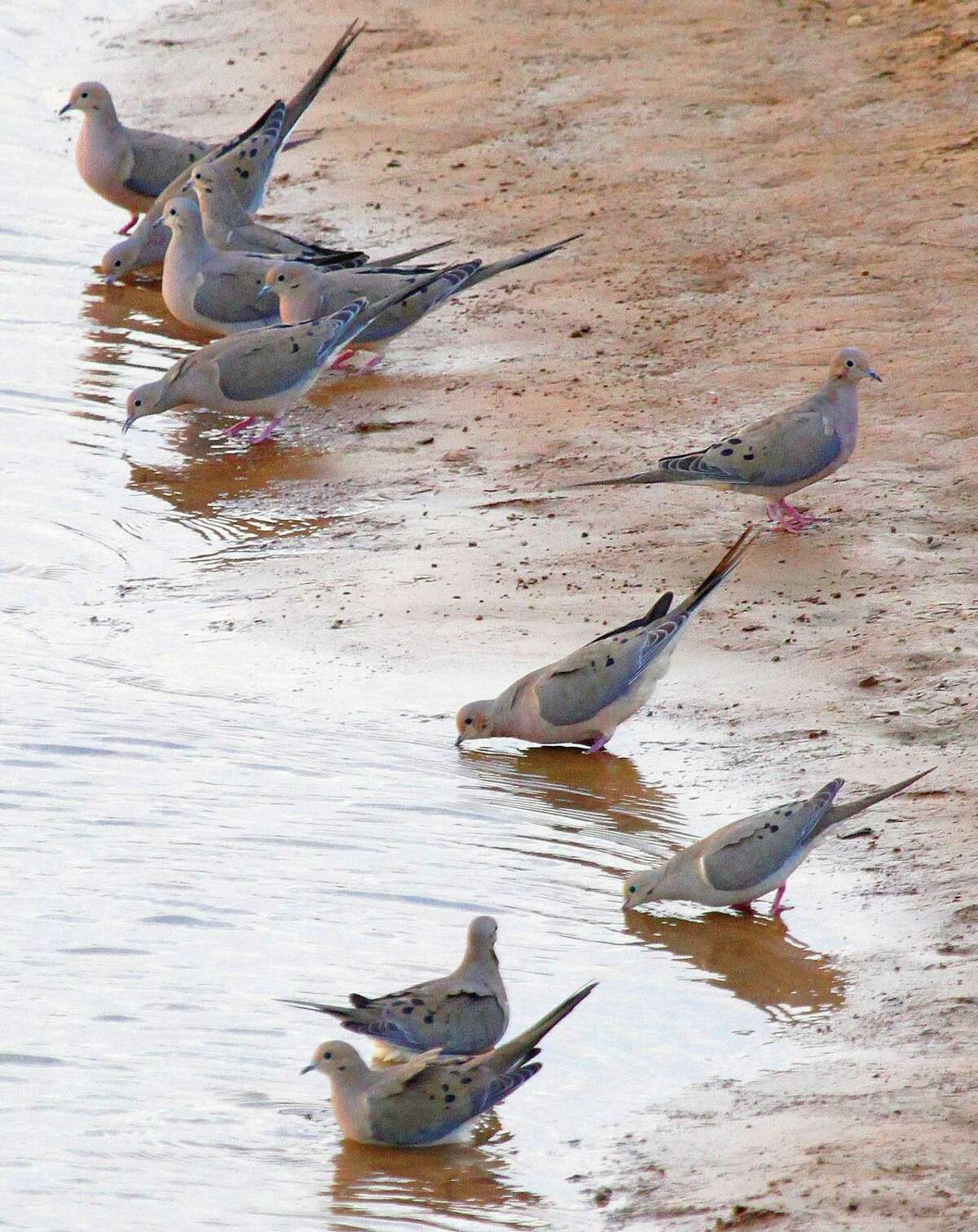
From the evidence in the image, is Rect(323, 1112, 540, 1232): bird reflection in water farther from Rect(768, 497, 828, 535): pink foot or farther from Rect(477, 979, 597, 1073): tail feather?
Rect(768, 497, 828, 535): pink foot

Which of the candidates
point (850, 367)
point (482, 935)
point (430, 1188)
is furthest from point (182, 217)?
point (430, 1188)

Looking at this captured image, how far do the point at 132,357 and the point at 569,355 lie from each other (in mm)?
2333

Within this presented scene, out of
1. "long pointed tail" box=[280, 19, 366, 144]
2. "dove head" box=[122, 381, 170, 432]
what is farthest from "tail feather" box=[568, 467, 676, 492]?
"long pointed tail" box=[280, 19, 366, 144]

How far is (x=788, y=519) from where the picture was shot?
806 centimetres

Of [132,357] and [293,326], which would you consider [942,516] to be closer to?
[293,326]

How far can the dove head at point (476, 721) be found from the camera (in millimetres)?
6539

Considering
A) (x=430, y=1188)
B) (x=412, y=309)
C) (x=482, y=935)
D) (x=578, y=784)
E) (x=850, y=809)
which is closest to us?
(x=430, y=1188)

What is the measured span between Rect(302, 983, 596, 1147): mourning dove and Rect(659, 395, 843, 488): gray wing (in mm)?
3712

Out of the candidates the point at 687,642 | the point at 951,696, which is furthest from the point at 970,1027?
the point at 687,642

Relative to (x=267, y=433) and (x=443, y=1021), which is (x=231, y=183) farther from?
(x=443, y=1021)

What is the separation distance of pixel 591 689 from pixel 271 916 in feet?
5.06

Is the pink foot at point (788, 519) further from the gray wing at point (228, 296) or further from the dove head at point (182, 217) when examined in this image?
the dove head at point (182, 217)

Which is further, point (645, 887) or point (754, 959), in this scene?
point (645, 887)

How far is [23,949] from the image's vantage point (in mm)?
5059
